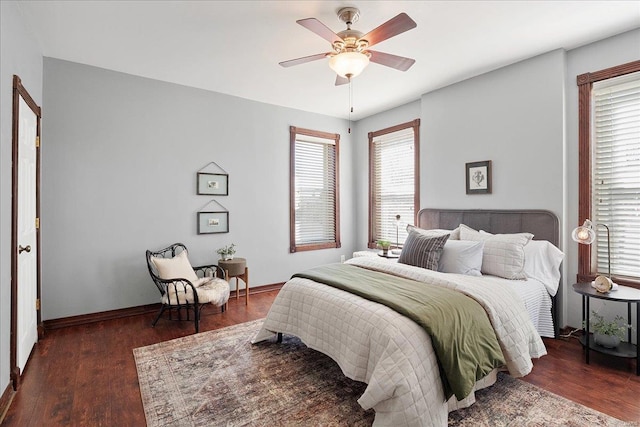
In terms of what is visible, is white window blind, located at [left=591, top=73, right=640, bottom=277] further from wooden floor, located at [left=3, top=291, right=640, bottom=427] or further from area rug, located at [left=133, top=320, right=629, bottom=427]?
area rug, located at [left=133, top=320, right=629, bottom=427]

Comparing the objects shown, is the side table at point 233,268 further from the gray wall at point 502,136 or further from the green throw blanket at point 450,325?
the gray wall at point 502,136

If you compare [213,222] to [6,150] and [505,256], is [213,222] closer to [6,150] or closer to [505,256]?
[6,150]

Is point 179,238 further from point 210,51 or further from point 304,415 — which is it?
point 304,415

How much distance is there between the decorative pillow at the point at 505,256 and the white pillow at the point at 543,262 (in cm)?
11

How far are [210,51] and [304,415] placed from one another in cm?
334

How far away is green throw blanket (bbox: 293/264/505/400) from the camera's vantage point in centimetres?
189

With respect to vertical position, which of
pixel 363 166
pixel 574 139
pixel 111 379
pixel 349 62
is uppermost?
pixel 349 62

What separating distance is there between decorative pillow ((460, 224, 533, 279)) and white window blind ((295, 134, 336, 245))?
286 cm

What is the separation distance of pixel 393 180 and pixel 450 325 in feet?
11.8

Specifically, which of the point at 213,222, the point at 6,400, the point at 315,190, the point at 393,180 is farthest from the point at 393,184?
the point at 6,400

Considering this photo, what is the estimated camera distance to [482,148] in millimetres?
3969

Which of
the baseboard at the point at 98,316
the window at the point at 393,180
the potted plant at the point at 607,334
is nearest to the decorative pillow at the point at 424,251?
A: the potted plant at the point at 607,334

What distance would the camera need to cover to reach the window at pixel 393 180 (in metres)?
5.03

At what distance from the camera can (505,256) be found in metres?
3.13
